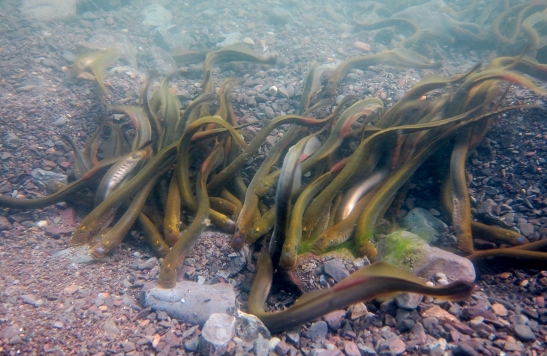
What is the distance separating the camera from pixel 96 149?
3.85 m

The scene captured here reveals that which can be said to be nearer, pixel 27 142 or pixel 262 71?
pixel 27 142

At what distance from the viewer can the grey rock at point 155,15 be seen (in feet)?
32.6

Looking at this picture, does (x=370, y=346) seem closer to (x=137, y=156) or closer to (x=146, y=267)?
(x=146, y=267)

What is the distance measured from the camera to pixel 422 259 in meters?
2.38

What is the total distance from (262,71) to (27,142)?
15.0 ft

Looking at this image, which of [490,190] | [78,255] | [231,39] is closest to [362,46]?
[231,39]

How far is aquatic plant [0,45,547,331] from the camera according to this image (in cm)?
229

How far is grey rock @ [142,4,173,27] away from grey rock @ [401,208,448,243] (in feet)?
34.4

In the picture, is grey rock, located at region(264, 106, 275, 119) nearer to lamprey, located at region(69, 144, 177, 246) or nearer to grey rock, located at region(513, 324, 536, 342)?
lamprey, located at region(69, 144, 177, 246)

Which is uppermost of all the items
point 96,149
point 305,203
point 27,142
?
point 305,203

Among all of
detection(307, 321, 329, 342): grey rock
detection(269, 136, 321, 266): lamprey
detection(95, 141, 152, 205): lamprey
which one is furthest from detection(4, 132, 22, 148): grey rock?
detection(307, 321, 329, 342): grey rock

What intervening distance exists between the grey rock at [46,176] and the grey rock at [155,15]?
8.00 metres

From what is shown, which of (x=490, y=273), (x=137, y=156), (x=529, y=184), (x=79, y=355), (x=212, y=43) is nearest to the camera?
(x=79, y=355)

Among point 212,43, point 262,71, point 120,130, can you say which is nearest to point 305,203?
point 120,130
